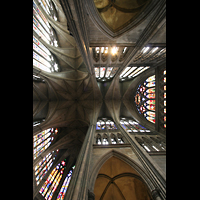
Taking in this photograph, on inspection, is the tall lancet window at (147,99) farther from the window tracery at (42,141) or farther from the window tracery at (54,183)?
the window tracery at (42,141)

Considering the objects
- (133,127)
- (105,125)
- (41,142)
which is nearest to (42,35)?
(41,142)

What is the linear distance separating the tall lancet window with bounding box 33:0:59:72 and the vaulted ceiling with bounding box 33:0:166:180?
0.49 meters

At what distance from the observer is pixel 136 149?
445 cm

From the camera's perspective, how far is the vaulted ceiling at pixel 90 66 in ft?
12.1

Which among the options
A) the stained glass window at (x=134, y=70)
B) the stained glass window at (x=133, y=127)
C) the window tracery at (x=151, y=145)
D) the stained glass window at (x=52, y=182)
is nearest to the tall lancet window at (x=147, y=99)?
the stained glass window at (x=134, y=70)

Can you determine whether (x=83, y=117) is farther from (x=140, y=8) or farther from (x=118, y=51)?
(x=140, y=8)

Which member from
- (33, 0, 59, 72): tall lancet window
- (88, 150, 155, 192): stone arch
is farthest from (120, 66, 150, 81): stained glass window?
(33, 0, 59, 72): tall lancet window

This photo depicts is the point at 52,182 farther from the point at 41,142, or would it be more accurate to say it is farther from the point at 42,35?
the point at 42,35

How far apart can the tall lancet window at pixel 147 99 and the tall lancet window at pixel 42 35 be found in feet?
32.8

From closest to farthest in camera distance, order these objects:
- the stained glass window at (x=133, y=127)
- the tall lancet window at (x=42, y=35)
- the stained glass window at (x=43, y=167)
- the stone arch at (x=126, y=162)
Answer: the stone arch at (x=126, y=162) < the tall lancet window at (x=42, y=35) < the stained glass window at (x=43, y=167) < the stained glass window at (x=133, y=127)

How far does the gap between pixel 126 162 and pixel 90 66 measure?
580cm

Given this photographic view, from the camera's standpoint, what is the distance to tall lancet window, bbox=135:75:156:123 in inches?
366
